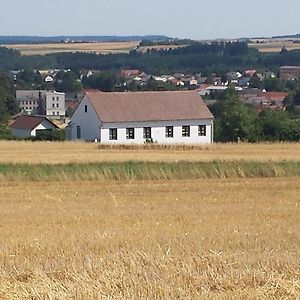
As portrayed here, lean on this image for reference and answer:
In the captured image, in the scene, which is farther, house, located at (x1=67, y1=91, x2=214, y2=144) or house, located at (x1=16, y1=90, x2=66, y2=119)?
house, located at (x1=16, y1=90, x2=66, y2=119)

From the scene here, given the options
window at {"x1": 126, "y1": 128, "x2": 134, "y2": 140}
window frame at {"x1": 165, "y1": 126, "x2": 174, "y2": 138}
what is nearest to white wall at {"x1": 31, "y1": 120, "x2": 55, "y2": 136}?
window at {"x1": 126, "y1": 128, "x2": 134, "y2": 140}

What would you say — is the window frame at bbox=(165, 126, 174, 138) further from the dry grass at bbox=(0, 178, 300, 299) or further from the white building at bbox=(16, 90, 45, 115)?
the white building at bbox=(16, 90, 45, 115)

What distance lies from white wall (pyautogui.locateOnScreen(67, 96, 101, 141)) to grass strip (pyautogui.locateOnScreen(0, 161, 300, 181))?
36.9 meters

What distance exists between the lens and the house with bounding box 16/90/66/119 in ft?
497

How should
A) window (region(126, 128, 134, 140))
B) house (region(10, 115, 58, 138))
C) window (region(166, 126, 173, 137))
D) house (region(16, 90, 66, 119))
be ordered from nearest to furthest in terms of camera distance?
window (region(126, 128, 134, 140)) < window (region(166, 126, 173, 137)) < house (region(10, 115, 58, 138)) < house (region(16, 90, 66, 119))

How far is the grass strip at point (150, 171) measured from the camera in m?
29.3

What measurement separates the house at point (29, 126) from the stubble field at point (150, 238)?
55129 millimetres

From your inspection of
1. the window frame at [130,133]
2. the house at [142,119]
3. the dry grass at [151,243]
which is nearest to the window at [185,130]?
the house at [142,119]

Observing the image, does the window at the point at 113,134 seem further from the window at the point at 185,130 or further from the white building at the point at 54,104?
the white building at the point at 54,104

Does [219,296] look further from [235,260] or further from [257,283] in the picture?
[235,260]

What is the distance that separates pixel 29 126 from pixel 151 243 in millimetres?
73366

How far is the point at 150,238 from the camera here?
12719 mm

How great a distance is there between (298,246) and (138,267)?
3393mm

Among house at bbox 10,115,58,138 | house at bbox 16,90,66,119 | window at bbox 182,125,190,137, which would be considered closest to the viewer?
window at bbox 182,125,190,137
